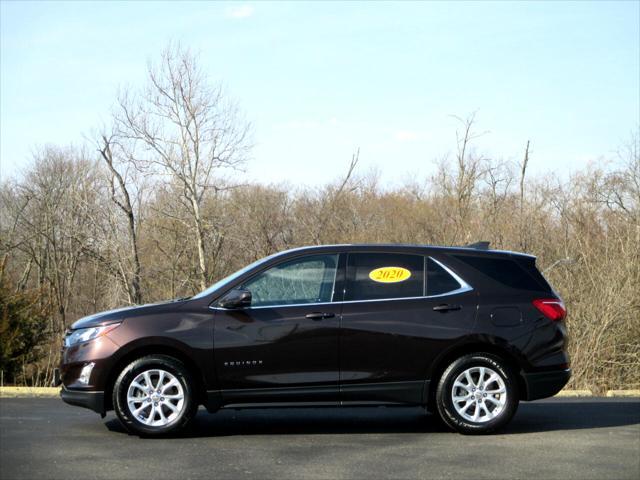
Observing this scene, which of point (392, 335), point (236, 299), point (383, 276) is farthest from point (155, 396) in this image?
point (383, 276)

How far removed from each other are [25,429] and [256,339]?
2299 millimetres

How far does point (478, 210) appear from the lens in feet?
99.9

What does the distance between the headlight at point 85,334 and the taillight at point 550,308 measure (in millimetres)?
3791

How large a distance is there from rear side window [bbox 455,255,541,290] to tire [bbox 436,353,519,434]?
724 mm

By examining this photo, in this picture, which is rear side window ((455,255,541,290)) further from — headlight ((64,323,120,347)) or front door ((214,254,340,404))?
headlight ((64,323,120,347))

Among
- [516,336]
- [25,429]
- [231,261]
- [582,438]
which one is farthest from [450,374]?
[231,261]

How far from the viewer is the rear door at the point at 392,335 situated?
8.12 meters

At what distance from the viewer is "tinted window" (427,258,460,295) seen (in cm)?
838

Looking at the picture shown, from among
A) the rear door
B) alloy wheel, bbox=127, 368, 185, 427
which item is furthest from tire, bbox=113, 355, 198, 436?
the rear door

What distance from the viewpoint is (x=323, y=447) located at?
738 centimetres

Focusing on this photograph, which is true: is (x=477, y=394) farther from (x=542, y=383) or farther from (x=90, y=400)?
(x=90, y=400)

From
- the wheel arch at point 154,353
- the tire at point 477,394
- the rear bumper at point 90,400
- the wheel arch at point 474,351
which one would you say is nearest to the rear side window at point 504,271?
the wheel arch at point 474,351

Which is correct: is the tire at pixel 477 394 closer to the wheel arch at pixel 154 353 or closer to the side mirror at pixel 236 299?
the side mirror at pixel 236 299

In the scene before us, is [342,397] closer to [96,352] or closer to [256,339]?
[256,339]
